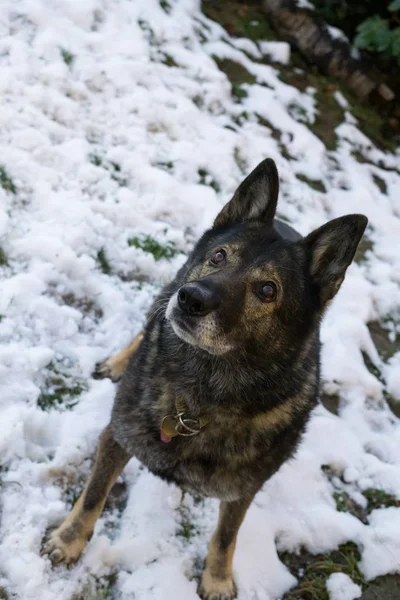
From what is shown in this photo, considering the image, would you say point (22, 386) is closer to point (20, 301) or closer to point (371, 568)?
point (20, 301)

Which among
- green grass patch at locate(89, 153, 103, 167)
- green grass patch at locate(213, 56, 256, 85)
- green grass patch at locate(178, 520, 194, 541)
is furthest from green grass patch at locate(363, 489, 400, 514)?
green grass patch at locate(213, 56, 256, 85)

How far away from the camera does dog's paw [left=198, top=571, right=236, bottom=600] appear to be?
2793mm

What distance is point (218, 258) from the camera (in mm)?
2490

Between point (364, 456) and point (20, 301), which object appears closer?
point (20, 301)

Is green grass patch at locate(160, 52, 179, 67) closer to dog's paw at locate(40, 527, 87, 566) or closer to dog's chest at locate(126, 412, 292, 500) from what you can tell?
dog's chest at locate(126, 412, 292, 500)

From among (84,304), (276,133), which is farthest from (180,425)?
(276,133)

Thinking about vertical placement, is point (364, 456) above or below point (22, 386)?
above

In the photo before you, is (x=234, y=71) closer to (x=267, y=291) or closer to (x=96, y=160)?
(x=96, y=160)

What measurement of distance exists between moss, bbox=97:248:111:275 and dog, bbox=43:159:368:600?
1.28m

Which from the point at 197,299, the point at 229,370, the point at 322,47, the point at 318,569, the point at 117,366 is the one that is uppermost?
the point at 197,299

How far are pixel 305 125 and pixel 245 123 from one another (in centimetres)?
100

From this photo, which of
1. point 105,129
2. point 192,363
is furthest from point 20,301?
point 105,129

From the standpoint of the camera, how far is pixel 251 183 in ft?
8.62

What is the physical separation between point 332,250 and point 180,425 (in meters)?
1.05
